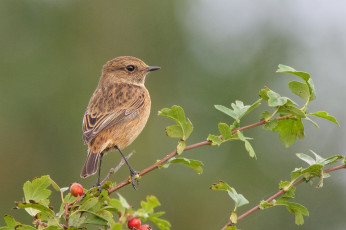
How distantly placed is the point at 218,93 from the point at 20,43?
6244 millimetres

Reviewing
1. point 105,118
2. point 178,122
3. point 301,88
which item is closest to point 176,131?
point 178,122

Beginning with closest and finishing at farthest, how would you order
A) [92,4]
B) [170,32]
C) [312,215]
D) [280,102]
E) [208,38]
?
1. [280,102]
2. [312,215]
3. [208,38]
4. [170,32]
5. [92,4]

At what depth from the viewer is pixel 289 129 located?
13.7 feet

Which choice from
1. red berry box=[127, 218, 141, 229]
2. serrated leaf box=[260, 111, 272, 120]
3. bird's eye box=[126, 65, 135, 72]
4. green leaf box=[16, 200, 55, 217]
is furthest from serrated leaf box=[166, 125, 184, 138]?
bird's eye box=[126, 65, 135, 72]

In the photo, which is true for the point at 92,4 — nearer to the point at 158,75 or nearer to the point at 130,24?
the point at 130,24

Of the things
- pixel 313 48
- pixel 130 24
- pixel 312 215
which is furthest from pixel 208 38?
pixel 312 215

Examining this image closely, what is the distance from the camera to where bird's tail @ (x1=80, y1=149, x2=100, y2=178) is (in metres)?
5.17

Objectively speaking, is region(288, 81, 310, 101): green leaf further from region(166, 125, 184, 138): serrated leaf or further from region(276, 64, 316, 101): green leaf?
region(166, 125, 184, 138): serrated leaf

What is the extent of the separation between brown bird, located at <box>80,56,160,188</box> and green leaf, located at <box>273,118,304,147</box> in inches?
62.1

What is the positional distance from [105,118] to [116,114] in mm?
170

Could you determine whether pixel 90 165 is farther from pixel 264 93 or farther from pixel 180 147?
pixel 264 93

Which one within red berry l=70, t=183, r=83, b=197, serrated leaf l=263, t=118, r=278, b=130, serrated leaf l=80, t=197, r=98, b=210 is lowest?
red berry l=70, t=183, r=83, b=197

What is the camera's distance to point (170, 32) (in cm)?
1750

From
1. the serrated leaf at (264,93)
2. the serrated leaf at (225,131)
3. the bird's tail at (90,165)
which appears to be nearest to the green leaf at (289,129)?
the serrated leaf at (264,93)
